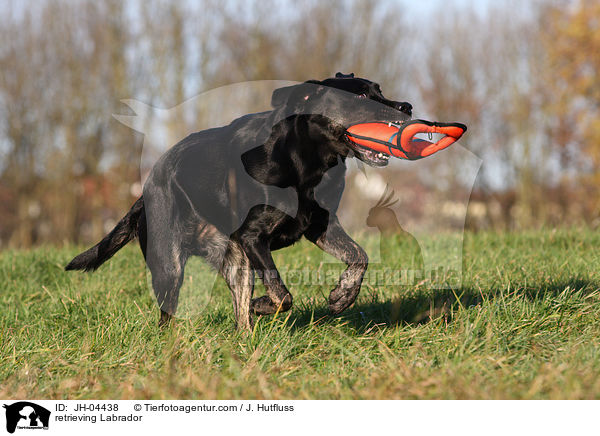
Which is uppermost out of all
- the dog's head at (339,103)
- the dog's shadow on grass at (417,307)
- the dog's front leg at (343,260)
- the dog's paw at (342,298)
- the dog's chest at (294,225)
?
the dog's head at (339,103)

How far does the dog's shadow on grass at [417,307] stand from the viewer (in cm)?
377

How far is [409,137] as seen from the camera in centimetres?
316

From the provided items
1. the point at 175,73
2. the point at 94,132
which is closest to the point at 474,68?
the point at 175,73

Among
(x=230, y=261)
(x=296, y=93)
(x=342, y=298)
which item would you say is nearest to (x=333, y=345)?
(x=342, y=298)

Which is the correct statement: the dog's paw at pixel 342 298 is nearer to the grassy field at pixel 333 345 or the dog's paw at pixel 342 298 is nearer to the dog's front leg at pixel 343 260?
the dog's front leg at pixel 343 260

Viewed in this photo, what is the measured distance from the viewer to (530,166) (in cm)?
2188

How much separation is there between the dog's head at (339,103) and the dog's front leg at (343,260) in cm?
62

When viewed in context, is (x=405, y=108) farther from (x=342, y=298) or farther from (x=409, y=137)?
(x=342, y=298)
